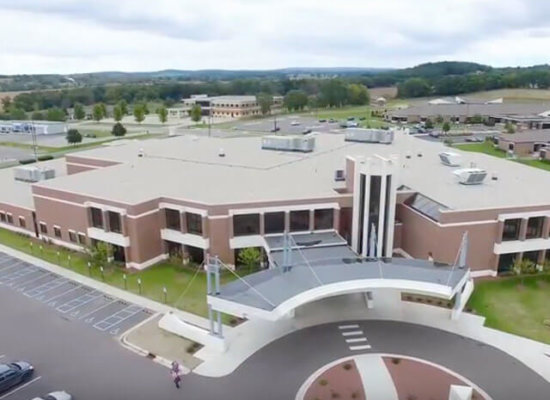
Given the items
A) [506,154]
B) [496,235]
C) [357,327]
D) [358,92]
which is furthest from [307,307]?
Result: [358,92]

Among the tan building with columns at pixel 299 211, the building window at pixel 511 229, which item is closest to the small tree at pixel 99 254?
the tan building with columns at pixel 299 211

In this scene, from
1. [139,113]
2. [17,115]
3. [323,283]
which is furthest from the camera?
[17,115]

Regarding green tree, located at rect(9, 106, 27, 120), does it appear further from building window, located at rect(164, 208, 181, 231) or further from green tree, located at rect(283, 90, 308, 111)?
building window, located at rect(164, 208, 181, 231)

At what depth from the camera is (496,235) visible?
4031 cm

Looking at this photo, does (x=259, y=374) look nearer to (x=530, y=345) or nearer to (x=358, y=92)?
(x=530, y=345)

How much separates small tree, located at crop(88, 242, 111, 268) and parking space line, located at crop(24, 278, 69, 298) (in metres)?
2.86

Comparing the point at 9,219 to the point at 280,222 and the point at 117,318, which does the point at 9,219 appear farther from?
the point at 280,222

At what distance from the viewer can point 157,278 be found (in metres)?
41.2

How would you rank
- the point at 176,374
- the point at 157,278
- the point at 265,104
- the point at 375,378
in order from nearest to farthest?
the point at 176,374 < the point at 375,378 < the point at 157,278 < the point at 265,104

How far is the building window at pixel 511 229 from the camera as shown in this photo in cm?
4075

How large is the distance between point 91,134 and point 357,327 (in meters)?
110

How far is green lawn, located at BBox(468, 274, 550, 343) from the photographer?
3316cm

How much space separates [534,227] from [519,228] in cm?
161

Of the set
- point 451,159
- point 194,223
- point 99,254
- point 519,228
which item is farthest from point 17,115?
point 519,228
